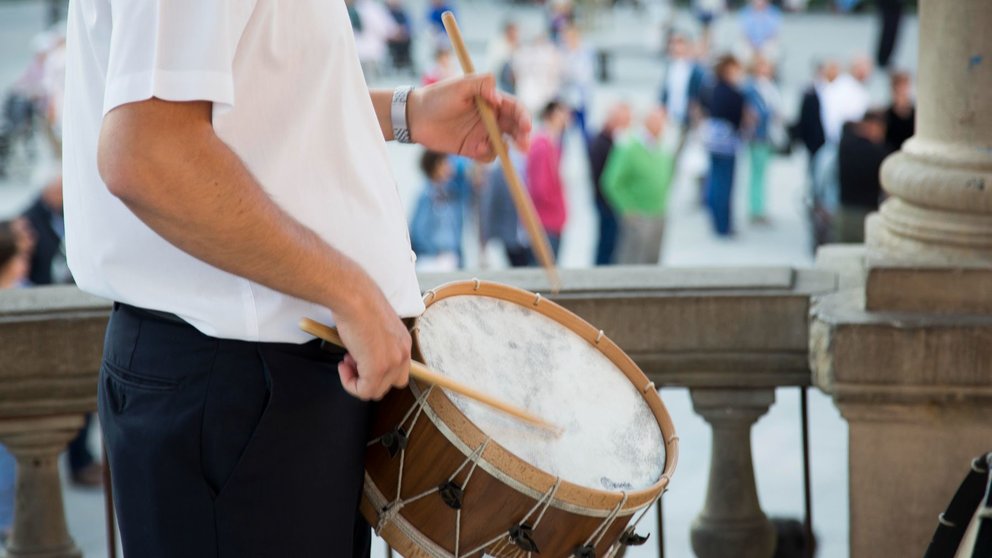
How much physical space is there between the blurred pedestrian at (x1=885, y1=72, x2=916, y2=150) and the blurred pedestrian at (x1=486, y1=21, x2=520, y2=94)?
6.07m

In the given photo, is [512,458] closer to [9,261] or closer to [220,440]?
[220,440]

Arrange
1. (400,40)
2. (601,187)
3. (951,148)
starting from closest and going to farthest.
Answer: (951,148)
(601,187)
(400,40)

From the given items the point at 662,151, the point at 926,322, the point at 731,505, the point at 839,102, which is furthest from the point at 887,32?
the point at 926,322

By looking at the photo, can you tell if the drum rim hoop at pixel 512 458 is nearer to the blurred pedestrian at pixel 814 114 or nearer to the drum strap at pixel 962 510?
the drum strap at pixel 962 510

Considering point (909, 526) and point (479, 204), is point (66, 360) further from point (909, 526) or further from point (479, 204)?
point (479, 204)

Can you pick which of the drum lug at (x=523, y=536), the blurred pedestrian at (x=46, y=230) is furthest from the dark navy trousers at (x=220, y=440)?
the blurred pedestrian at (x=46, y=230)

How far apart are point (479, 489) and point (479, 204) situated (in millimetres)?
8241

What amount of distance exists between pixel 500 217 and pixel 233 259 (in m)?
8.24

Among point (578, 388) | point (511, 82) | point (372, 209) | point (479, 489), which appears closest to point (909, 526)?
point (578, 388)

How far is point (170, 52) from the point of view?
1484 millimetres

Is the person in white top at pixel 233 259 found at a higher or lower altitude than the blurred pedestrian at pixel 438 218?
higher

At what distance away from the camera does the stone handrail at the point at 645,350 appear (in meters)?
2.77

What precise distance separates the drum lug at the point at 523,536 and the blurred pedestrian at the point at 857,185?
7.68 metres

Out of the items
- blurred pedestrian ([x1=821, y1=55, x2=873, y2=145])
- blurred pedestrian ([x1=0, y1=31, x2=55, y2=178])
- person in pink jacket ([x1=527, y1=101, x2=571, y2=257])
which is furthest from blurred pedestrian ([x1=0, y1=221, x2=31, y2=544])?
blurred pedestrian ([x1=821, y1=55, x2=873, y2=145])
